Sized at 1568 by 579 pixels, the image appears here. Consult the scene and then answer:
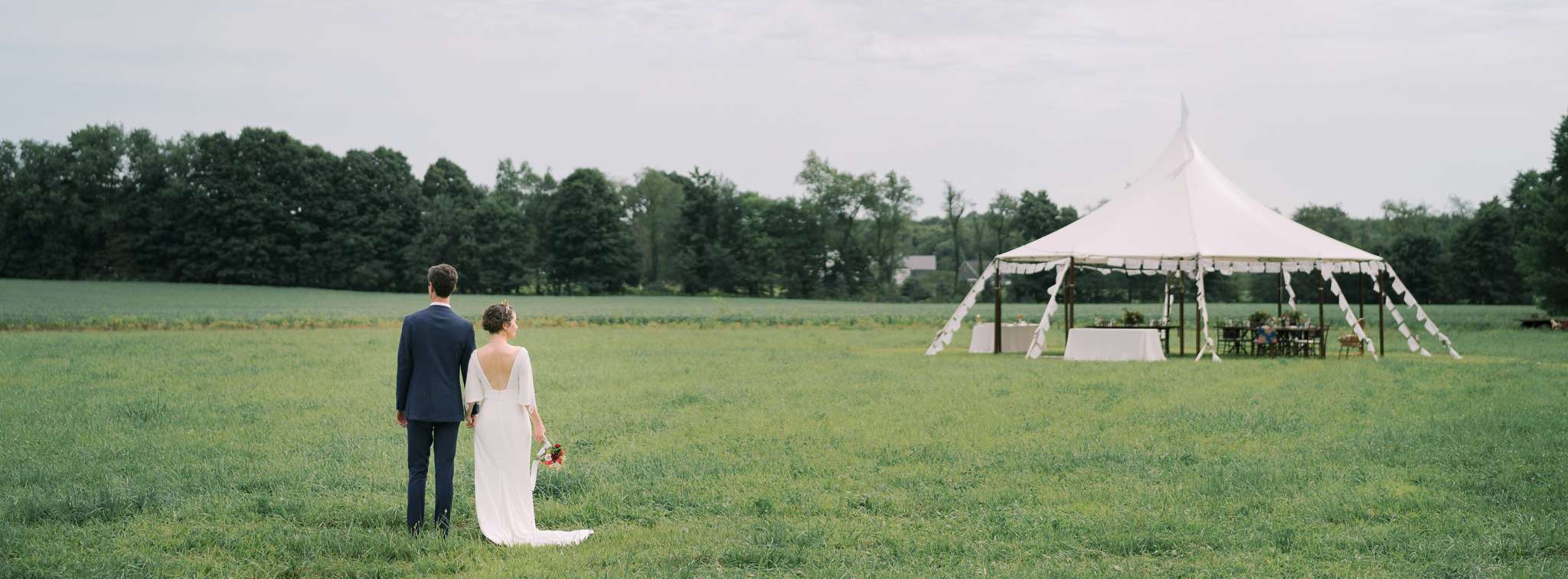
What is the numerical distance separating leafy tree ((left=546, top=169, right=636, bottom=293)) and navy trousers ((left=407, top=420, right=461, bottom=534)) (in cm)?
6866

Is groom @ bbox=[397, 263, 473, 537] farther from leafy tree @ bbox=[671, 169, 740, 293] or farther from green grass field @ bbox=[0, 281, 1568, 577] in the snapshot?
leafy tree @ bbox=[671, 169, 740, 293]

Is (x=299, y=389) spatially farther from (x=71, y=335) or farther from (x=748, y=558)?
(x=71, y=335)

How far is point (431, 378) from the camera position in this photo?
6.46 metres

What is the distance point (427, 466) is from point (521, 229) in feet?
228

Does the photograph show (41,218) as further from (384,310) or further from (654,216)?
(654,216)

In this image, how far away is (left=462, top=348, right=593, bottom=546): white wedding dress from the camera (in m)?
6.49

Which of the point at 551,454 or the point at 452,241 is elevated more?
the point at 452,241

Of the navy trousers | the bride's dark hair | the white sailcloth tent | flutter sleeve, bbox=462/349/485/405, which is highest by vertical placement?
the white sailcloth tent

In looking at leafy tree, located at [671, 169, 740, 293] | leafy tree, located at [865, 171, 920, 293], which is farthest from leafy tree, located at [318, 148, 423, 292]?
leafy tree, located at [865, 171, 920, 293]

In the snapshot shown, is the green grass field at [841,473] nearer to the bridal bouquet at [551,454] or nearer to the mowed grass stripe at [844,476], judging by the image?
the mowed grass stripe at [844,476]

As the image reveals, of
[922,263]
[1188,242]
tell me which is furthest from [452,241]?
[1188,242]

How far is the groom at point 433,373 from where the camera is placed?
646 cm

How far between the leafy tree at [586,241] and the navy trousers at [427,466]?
68.7 meters

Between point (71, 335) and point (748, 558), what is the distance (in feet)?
89.7
